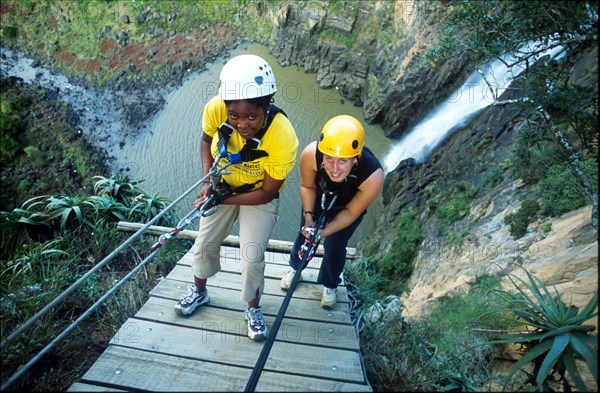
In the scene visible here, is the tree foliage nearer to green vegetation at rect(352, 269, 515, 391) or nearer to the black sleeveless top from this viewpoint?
the black sleeveless top

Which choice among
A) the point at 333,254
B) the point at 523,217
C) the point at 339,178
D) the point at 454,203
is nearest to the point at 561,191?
the point at 523,217

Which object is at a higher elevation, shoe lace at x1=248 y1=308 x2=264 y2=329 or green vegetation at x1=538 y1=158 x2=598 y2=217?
green vegetation at x1=538 y1=158 x2=598 y2=217

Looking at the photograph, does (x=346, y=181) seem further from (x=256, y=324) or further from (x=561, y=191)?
(x=561, y=191)

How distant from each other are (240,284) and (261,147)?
1.66 m

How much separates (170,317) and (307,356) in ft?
3.93

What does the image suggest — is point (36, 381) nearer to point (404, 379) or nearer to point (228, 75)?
point (228, 75)

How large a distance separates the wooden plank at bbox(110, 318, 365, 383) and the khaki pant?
39 centimetres

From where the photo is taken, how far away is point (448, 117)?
38.7 ft

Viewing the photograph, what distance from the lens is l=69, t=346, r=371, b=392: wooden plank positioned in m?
2.78

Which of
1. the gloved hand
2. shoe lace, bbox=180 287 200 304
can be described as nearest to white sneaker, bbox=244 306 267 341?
shoe lace, bbox=180 287 200 304

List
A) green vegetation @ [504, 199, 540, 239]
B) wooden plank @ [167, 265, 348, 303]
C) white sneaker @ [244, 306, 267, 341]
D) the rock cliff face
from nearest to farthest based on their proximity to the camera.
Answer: white sneaker @ [244, 306, 267, 341] → wooden plank @ [167, 265, 348, 303] → the rock cliff face → green vegetation @ [504, 199, 540, 239]

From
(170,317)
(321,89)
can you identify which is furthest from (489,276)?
(321,89)

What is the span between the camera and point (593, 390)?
3.08 metres

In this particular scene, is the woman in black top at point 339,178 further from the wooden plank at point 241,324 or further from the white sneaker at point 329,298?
the wooden plank at point 241,324
